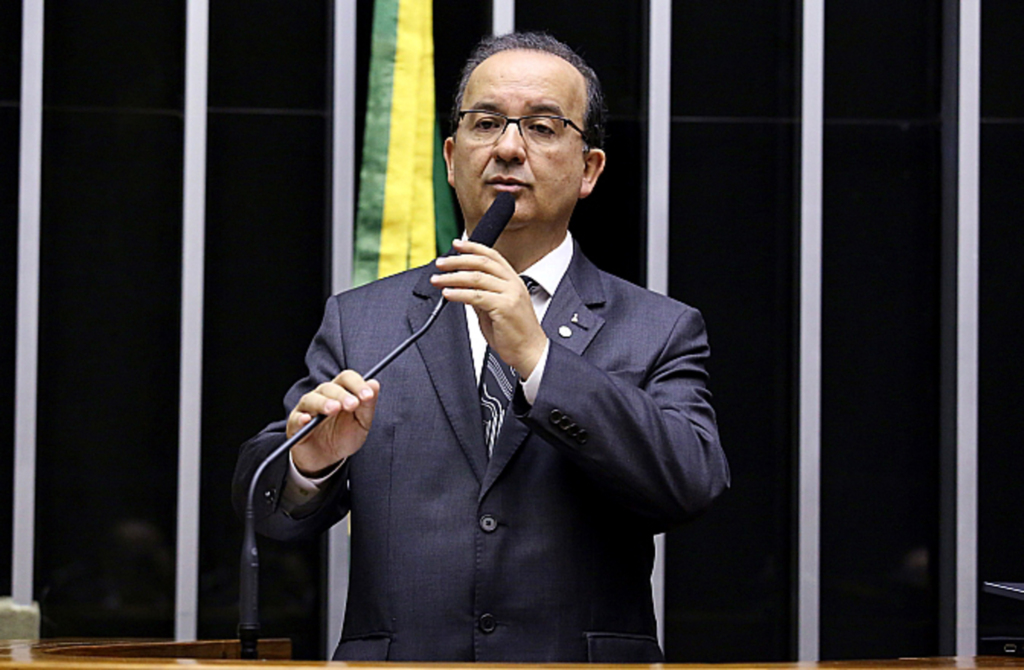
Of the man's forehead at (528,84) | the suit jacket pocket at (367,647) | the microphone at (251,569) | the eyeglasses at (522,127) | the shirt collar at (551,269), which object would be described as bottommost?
the suit jacket pocket at (367,647)

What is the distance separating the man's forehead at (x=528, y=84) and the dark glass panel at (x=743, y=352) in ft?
7.28

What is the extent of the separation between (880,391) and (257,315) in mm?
2028

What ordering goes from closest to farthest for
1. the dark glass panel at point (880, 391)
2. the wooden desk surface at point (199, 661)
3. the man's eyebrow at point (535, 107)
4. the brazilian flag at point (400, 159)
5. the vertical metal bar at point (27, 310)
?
the wooden desk surface at point (199, 661) → the man's eyebrow at point (535, 107) → the brazilian flag at point (400, 159) → the vertical metal bar at point (27, 310) → the dark glass panel at point (880, 391)

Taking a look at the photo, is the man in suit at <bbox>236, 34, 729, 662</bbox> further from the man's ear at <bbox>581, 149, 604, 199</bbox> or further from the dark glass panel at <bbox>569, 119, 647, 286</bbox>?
the dark glass panel at <bbox>569, 119, 647, 286</bbox>

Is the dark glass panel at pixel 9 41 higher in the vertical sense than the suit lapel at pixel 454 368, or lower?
higher

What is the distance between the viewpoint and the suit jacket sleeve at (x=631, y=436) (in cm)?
187

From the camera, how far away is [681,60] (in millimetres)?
4488

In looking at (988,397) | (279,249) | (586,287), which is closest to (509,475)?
(586,287)

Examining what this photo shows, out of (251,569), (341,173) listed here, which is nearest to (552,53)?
(251,569)

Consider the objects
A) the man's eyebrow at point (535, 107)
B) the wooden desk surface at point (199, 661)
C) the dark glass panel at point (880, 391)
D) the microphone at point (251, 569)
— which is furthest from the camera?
the dark glass panel at point (880, 391)

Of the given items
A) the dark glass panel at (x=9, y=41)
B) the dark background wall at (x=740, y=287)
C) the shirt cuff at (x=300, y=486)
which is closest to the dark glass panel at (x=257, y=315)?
the dark glass panel at (x=9, y=41)

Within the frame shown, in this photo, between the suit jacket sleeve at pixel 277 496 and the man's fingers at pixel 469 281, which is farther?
the suit jacket sleeve at pixel 277 496

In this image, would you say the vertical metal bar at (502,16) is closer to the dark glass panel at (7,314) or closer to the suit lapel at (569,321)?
the dark glass panel at (7,314)

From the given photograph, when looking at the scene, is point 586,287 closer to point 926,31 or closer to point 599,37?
point 599,37
